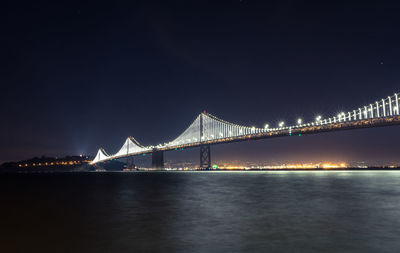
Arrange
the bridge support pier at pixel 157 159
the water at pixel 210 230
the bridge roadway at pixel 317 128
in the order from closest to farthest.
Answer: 1. the water at pixel 210 230
2. the bridge roadway at pixel 317 128
3. the bridge support pier at pixel 157 159

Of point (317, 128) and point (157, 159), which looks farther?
point (157, 159)

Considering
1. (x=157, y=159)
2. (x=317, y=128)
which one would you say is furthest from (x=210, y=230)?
(x=157, y=159)

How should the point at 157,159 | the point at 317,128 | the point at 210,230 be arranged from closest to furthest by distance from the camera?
the point at 210,230 → the point at 317,128 → the point at 157,159

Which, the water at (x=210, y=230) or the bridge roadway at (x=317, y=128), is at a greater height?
the bridge roadway at (x=317, y=128)

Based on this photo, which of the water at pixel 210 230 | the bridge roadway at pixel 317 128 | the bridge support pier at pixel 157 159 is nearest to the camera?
the water at pixel 210 230

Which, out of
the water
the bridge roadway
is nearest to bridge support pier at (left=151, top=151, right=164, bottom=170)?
the bridge roadway

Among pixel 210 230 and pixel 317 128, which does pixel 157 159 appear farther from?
pixel 210 230

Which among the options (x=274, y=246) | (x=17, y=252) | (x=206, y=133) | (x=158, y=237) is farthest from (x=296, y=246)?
(x=206, y=133)

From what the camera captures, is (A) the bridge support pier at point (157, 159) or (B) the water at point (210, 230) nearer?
(B) the water at point (210, 230)

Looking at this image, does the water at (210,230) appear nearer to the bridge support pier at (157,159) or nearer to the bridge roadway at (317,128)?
the bridge roadway at (317,128)

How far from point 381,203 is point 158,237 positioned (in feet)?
40.3

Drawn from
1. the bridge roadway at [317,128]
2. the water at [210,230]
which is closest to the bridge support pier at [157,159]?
the bridge roadway at [317,128]

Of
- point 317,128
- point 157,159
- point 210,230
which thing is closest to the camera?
point 210,230

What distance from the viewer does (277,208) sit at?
14.8 metres
